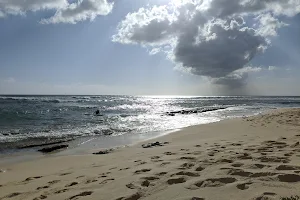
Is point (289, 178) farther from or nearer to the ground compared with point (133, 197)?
farther from the ground

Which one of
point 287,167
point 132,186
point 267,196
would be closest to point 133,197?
point 132,186

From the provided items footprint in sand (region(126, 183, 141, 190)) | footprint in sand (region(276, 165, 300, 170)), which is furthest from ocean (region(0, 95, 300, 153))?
footprint in sand (region(276, 165, 300, 170))

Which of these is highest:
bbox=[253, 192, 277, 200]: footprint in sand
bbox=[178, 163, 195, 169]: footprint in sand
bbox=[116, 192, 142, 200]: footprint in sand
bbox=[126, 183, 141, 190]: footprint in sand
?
bbox=[253, 192, 277, 200]: footprint in sand

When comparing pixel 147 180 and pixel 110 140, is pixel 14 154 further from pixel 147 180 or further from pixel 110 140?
pixel 147 180

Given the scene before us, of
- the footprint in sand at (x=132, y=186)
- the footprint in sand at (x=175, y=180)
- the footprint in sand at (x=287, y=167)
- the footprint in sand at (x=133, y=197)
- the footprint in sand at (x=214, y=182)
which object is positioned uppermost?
the footprint in sand at (x=287, y=167)

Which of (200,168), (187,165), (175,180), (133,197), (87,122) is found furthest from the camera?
(87,122)

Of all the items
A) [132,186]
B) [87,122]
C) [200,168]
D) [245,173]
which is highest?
[245,173]

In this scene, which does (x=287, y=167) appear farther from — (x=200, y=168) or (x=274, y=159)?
(x=200, y=168)

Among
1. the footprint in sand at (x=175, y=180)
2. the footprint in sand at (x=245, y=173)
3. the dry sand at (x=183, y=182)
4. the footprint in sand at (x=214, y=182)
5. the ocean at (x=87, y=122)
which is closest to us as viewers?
the dry sand at (x=183, y=182)

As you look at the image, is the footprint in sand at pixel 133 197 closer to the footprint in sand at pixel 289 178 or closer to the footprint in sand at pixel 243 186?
the footprint in sand at pixel 243 186

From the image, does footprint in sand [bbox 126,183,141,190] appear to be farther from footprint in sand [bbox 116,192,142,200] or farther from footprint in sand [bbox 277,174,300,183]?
footprint in sand [bbox 277,174,300,183]

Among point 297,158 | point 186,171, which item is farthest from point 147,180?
point 297,158

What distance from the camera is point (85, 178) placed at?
199 inches

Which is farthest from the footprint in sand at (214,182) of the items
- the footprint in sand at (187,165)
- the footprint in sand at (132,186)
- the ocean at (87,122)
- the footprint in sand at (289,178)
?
the ocean at (87,122)
